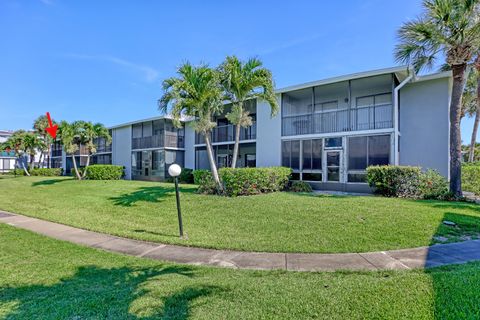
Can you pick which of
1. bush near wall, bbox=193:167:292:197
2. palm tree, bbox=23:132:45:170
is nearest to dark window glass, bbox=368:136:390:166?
bush near wall, bbox=193:167:292:197

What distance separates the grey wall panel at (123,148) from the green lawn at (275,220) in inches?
632

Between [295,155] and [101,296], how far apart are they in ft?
47.5

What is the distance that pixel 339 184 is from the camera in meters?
15.1

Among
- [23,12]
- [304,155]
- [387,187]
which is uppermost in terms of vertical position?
[23,12]

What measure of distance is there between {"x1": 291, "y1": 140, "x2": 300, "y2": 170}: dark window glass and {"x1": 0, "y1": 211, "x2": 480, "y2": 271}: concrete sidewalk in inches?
419

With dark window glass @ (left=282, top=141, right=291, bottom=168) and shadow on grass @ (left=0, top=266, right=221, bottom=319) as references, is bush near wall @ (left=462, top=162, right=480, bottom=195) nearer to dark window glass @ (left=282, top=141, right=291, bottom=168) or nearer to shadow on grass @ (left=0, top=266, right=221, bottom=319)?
dark window glass @ (left=282, top=141, right=291, bottom=168)

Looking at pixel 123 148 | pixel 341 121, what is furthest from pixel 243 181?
pixel 123 148

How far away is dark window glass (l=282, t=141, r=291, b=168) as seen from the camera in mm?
17109

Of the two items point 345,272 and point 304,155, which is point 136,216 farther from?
point 304,155

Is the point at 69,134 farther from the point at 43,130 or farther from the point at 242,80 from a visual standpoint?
the point at 43,130

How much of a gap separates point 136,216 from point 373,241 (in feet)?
26.2

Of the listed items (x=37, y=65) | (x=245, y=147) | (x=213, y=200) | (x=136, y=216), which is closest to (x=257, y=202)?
(x=213, y=200)

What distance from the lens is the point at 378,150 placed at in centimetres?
1405

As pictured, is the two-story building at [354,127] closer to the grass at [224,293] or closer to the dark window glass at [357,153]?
the dark window glass at [357,153]
